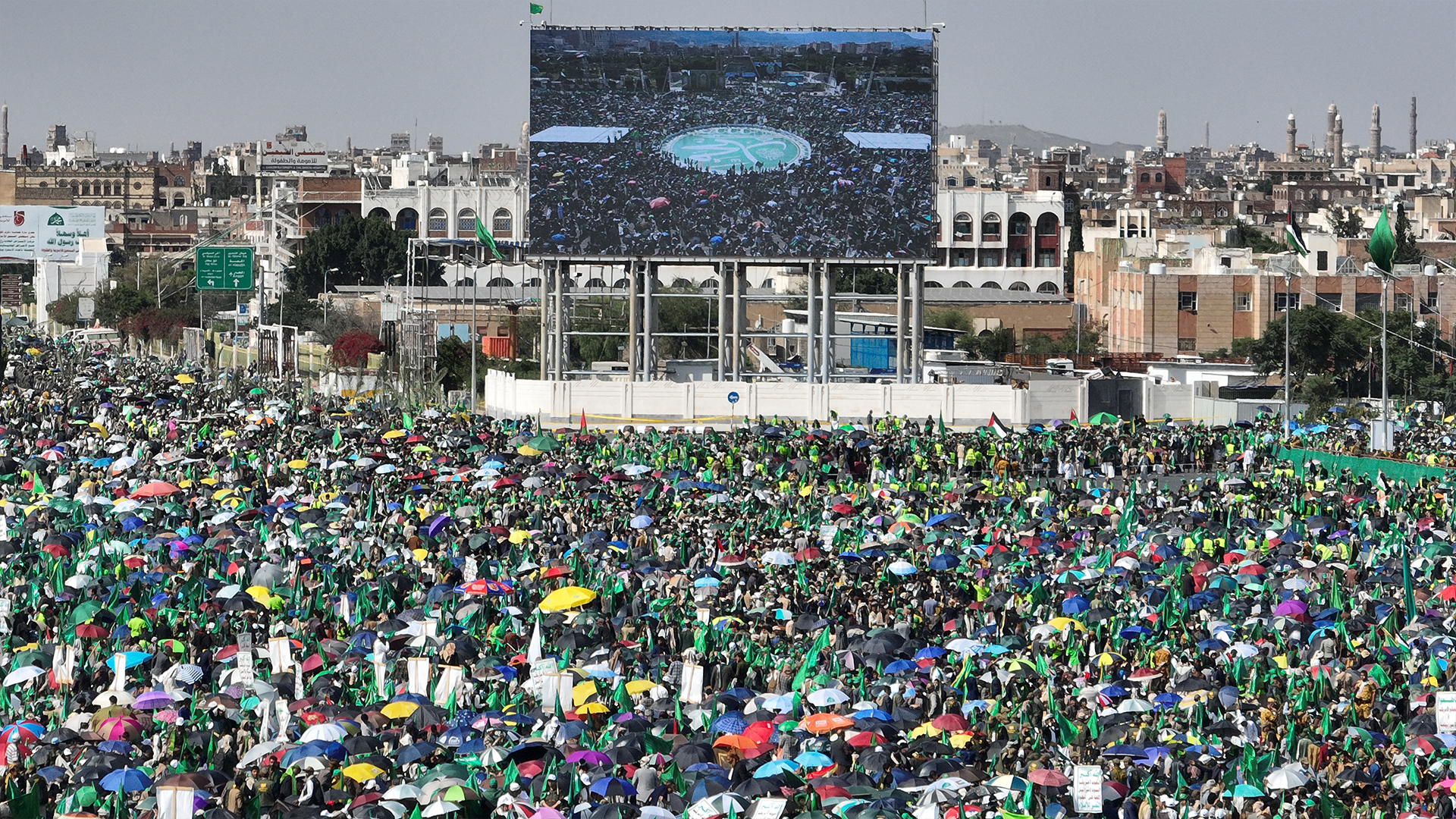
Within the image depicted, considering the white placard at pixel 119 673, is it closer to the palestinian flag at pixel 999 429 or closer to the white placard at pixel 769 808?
the white placard at pixel 769 808

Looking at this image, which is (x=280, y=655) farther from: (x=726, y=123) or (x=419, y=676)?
(x=726, y=123)

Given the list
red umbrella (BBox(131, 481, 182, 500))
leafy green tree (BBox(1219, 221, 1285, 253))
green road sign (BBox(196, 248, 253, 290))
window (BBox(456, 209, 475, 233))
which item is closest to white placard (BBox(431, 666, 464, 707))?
red umbrella (BBox(131, 481, 182, 500))

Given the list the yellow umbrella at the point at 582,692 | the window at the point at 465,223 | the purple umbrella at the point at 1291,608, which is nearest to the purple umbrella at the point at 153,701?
the yellow umbrella at the point at 582,692

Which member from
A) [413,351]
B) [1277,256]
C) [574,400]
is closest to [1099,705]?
[574,400]

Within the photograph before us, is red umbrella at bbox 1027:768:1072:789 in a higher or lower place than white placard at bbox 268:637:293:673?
lower

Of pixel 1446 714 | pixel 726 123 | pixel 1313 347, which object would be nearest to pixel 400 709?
pixel 1446 714

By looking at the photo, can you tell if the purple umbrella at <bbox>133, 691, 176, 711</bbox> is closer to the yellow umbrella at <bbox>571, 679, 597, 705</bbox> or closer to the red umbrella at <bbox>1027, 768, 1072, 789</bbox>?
the yellow umbrella at <bbox>571, 679, 597, 705</bbox>
